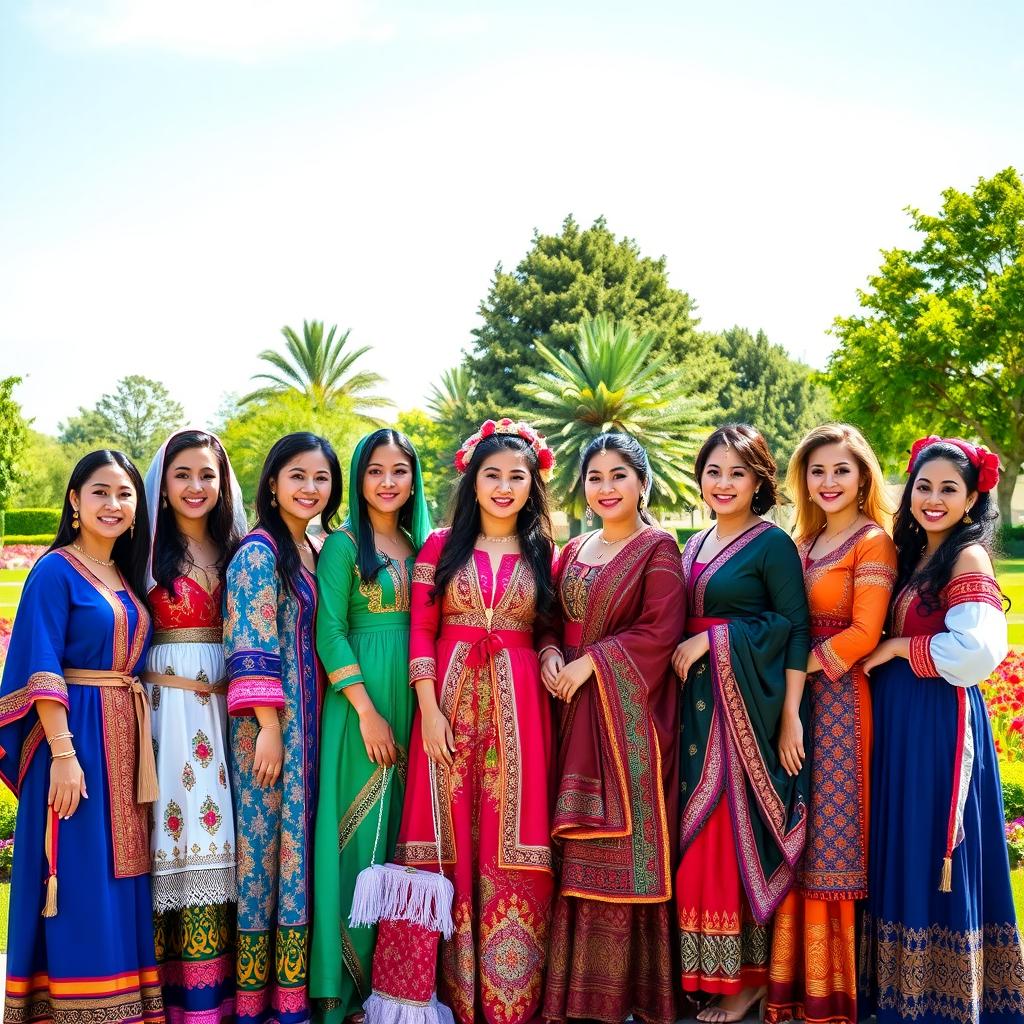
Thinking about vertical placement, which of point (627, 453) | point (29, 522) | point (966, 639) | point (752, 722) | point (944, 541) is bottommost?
point (752, 722)

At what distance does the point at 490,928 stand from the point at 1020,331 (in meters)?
27.4

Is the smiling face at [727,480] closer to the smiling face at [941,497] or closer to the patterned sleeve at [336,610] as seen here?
the smiling face at [941,497]

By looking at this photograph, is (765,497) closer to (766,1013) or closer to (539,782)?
(539,782)

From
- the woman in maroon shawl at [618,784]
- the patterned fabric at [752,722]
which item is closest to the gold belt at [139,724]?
the woman in maroon shawl at [618,784]

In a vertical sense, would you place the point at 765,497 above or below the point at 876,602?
above

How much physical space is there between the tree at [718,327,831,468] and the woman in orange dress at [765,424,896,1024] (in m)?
39.5

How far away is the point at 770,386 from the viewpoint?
43.9 m

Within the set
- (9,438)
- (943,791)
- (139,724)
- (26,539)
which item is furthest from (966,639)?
(26,539)

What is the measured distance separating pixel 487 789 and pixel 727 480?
1516 mm

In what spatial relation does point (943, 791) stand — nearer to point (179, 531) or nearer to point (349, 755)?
point (349, 755)

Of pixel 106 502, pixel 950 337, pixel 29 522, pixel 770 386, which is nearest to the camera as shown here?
pixel 106 502

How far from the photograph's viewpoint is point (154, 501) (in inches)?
156

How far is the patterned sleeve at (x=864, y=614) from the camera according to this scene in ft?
12.7

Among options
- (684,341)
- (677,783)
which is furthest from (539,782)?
(684,341)
